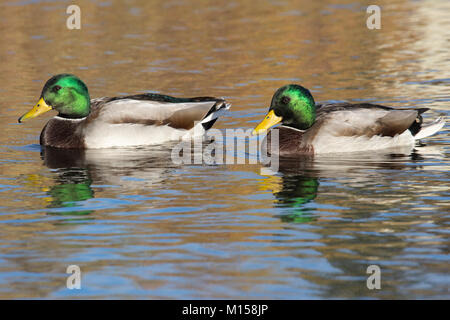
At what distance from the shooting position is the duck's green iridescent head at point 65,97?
12930mm

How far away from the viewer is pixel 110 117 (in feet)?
42.0

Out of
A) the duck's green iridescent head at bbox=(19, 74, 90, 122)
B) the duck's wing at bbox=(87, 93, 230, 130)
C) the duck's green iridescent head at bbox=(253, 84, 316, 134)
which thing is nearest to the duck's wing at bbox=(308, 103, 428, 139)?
the duck's green iridescent head at bbox=(253, 84, 316, 134)

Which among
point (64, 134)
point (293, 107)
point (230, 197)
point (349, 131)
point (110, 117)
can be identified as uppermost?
point (293, 107)

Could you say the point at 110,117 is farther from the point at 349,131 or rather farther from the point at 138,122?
the point at 349,131

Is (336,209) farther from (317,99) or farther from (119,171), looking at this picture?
(317,99)

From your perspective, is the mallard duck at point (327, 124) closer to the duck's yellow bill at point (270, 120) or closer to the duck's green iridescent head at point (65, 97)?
the duck's yellow bill at point (270, 120)

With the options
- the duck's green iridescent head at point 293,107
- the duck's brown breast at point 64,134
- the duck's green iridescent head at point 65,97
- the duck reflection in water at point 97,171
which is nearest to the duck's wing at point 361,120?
the duck's green iridescent head at point 293,107

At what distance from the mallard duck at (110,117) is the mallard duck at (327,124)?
1.60 m

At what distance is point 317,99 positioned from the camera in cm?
1502

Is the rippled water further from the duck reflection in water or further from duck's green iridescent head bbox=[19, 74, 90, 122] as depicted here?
duck's green iridescent head bbox=[19, 74, 90, 122]

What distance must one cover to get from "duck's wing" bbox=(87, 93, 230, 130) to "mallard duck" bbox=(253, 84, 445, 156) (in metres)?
1.50

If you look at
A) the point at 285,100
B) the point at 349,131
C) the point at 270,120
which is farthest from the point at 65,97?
the point at 349,131

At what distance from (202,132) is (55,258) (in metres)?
5.89

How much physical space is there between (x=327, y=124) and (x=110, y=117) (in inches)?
113
